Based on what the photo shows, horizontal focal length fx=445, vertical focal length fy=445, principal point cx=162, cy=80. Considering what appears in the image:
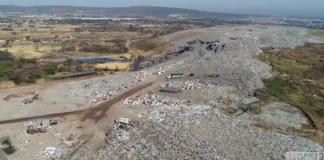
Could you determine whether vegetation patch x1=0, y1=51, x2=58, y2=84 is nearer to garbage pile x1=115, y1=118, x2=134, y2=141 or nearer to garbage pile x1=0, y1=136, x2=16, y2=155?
garbage pile x1=0, y1=136, x2=16, y2=155

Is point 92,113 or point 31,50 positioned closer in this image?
point 92,113

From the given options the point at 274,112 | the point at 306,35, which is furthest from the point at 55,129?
the point at 306,35

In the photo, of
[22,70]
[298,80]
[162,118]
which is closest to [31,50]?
[22,70]

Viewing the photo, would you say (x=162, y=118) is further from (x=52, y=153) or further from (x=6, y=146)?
(x=6, y=146)

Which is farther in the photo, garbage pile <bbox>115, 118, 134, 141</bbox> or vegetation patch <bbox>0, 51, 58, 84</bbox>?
vegetation patch <bbox>0, 51, 58, 84</bbox>

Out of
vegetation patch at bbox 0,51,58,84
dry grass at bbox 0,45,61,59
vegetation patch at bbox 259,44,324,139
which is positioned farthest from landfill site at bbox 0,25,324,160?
dry grass at bbox 0,45,61,59

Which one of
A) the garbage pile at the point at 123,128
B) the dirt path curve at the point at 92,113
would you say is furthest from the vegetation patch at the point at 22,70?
the garbage pile at the point at 123,128

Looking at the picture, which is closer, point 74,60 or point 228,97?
point 228,97

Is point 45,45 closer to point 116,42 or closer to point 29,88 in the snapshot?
point 116,42
